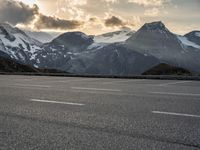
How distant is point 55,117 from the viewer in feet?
27.5

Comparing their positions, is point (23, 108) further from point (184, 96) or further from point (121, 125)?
point (184, 96)

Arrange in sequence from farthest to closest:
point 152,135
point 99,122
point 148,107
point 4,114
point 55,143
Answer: point 148,107, point 4,114, point 99,122, point 152,135, point 55,143

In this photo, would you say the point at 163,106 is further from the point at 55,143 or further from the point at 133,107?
the point at 55,143

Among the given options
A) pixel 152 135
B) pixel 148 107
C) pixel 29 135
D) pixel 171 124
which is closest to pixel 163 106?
pixel 148 107

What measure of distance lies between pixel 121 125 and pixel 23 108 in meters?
3.46

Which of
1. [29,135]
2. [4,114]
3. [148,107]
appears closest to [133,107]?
[148,107]

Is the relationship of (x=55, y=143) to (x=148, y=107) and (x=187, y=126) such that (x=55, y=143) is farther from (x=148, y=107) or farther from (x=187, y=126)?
(x=148, y=107)

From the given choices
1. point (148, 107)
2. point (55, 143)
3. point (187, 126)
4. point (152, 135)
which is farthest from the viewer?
point (148, 107)

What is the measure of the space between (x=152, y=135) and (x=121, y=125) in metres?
1.02

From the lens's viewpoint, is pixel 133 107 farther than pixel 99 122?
Yes

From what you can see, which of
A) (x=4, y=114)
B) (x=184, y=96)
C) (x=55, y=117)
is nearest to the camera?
(x=55, y=117)

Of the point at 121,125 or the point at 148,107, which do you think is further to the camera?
the point at 148,107

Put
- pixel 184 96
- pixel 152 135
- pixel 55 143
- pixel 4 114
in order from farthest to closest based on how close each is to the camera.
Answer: pixel 184 96 → pixel 4 114 → pixel 152 135 → pixel 55 143

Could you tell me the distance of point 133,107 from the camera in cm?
983
